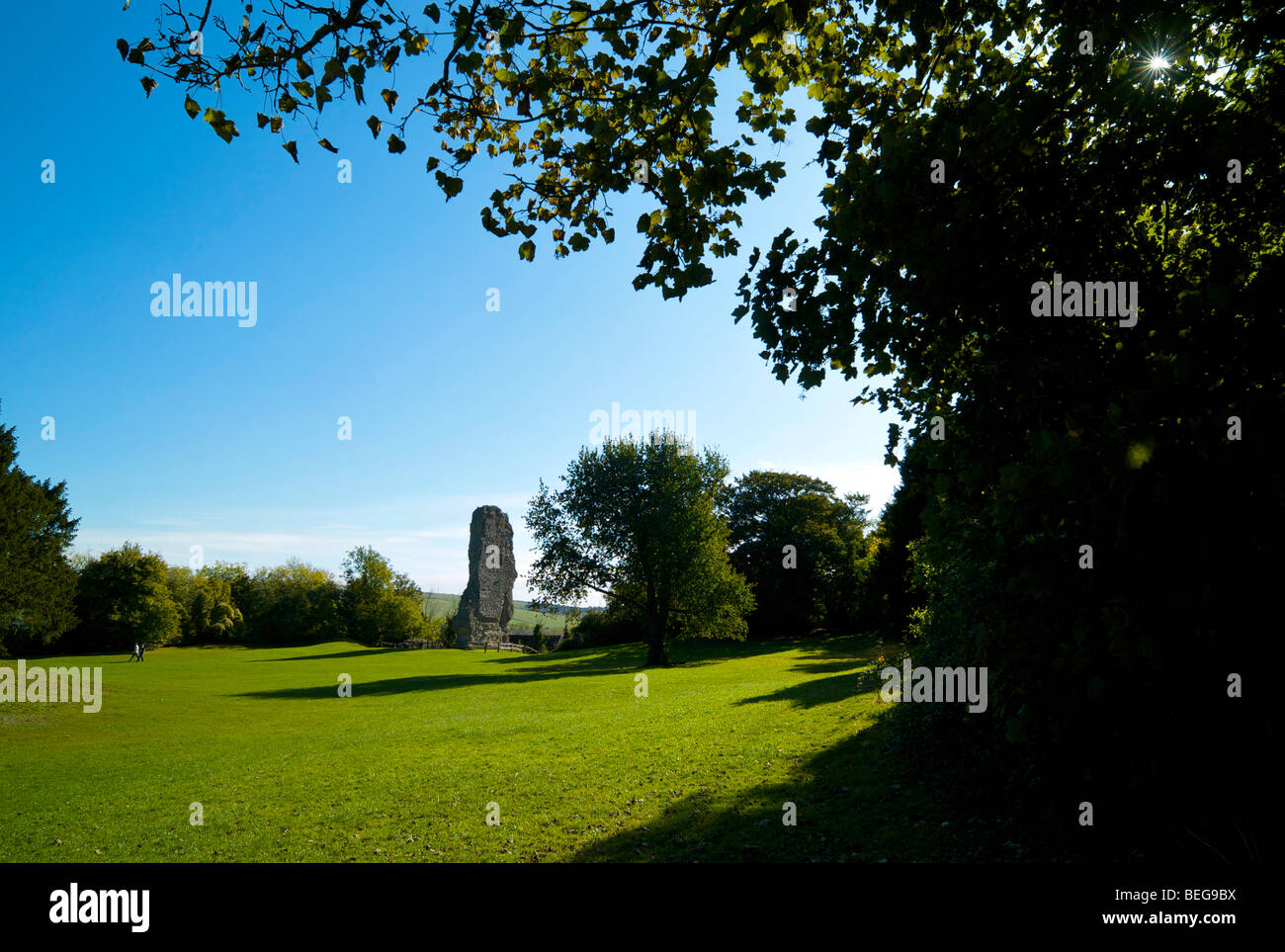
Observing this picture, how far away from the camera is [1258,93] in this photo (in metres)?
5.09

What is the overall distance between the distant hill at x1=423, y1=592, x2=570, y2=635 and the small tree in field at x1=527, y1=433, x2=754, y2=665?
3.68 metres

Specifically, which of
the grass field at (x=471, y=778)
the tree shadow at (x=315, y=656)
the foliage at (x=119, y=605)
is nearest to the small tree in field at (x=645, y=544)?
the grass field at (x=471, y=778)

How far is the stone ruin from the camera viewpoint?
5431 centimetres

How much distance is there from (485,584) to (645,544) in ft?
77.5

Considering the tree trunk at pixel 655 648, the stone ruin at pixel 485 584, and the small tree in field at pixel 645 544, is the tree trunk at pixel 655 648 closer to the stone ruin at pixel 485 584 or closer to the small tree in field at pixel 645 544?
the small tree in field at pixel 645 544

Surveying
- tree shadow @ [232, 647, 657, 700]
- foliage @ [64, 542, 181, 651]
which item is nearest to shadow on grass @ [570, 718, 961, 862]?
tree shadow @ [232, 647, 657, 700]

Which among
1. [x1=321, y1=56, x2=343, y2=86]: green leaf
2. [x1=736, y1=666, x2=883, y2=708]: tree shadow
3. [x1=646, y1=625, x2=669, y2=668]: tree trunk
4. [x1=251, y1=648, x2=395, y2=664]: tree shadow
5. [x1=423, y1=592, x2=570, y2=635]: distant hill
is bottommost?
[x1=423, y1=592, x2=570, y2=635]: distant hill

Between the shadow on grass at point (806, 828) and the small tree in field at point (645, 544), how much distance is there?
27639 mm

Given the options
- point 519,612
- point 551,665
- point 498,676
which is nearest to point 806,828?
point 498,676

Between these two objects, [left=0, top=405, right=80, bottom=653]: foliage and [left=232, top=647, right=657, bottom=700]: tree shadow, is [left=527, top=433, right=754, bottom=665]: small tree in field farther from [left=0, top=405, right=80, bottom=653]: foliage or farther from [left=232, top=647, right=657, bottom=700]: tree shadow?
[left=0, top=405, right=80, bottom=653]: foliage

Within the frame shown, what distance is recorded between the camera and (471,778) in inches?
426

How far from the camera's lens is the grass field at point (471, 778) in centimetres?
752
